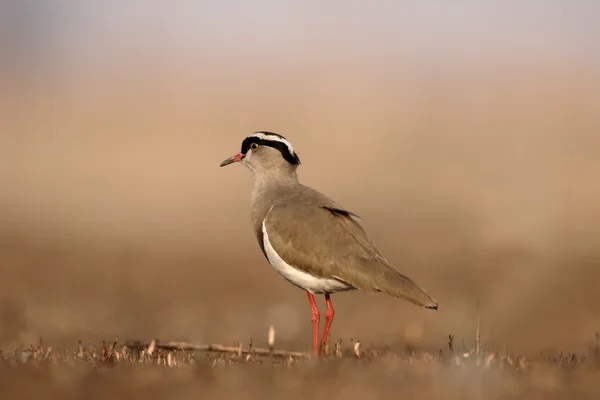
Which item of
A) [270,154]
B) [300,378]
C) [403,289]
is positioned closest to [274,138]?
[270,154]

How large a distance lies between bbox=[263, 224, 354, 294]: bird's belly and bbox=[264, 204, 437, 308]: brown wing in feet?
0.22

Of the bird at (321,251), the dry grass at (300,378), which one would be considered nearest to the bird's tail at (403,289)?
the bird at (321,251)

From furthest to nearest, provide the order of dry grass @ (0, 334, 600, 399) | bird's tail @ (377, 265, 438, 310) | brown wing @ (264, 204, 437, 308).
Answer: brown wing @ (264, 204, 437, 308)
bird's tail @ (377, 265, 438, 310)
dry grass @ (0, 334, 600, 399)

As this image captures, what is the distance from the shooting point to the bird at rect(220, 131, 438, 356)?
10.0 m

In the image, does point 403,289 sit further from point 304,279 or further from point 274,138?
point 274,138

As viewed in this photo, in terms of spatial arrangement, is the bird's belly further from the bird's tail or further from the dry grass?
the dry grass

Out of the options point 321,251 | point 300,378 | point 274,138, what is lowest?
point 300,378

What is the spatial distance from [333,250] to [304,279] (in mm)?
419

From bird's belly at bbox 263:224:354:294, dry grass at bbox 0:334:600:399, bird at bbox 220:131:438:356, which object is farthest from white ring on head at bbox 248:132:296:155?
dry grass at bbox 0:334:600:399

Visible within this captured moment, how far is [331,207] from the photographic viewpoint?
1071cm

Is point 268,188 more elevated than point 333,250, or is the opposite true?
point 268,188

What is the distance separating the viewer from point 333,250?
10273 mm

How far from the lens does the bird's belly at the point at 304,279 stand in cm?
1035

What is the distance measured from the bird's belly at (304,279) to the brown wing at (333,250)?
7cm
